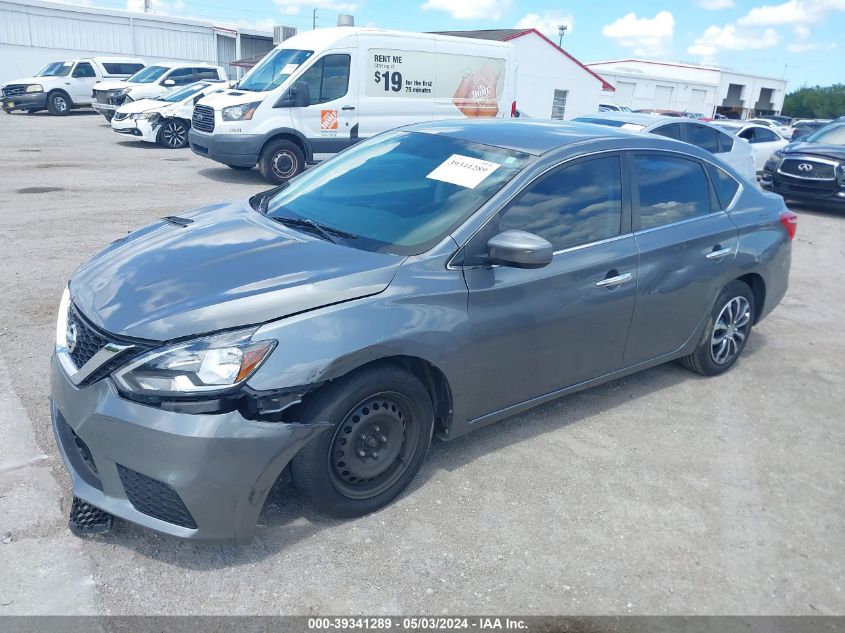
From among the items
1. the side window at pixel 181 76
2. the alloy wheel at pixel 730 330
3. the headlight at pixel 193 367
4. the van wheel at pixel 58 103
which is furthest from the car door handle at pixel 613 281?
the van wheel at pixel 58 103

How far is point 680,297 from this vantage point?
439 cm

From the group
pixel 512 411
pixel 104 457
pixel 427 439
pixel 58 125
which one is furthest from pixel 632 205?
pixel 58 125

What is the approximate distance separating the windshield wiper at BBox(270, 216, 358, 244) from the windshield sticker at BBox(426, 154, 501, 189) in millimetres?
637

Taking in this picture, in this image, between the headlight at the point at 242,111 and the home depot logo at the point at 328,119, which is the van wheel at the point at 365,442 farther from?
the home depot logo at the point at 328,119

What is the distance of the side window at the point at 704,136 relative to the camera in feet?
37.3

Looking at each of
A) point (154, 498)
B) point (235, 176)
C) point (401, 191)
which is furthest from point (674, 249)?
point (235, 176)

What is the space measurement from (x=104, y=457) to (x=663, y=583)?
92.9 inches

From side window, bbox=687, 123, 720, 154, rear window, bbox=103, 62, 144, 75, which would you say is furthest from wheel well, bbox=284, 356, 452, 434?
rear window, bbox=103, 62, 144, 75

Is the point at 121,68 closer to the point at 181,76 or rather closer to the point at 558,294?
the point at 181,76

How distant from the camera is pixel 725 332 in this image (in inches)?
196

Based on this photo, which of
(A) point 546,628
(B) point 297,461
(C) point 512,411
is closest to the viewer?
(A) point 546,628

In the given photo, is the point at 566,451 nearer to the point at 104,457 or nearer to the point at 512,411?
the point at 512,411

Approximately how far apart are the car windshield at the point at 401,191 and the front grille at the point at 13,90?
23.0 m

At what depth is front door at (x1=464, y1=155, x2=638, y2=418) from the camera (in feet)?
11.2
